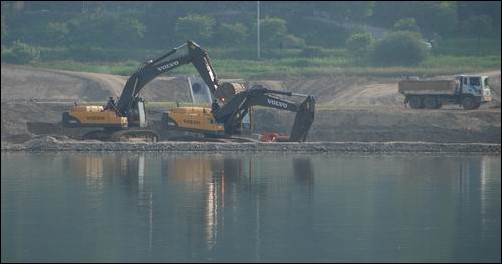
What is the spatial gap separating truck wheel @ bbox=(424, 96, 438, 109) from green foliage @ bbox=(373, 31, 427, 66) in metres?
15.5

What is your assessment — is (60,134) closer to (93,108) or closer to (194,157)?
(93,108)

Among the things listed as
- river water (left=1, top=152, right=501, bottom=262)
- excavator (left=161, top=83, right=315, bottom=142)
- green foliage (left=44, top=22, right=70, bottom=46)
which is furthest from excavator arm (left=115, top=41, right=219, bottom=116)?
green foliage (left=44, top=22, right=70, bottom=46)

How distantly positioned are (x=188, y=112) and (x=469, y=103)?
14195 mm

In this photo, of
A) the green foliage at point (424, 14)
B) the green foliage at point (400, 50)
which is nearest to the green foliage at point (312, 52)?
the green foliage at point (400, 50)

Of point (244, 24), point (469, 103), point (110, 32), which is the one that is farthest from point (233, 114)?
point (244, 24)

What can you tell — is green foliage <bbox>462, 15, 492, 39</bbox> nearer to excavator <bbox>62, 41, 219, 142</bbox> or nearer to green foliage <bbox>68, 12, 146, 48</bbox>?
green foliage <bbox>68, 12, 146, 48</bbox>

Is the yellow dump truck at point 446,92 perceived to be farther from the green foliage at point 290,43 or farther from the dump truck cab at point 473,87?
the green foliage at point 290,43

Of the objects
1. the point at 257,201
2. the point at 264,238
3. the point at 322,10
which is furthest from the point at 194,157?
the point at 322,10

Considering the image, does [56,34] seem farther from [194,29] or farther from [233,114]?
[233,114]

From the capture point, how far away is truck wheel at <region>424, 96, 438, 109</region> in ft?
187

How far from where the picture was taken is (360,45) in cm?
7519

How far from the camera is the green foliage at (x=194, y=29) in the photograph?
7850 cm

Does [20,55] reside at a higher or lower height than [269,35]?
lower

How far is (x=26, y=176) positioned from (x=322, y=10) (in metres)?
52.9
